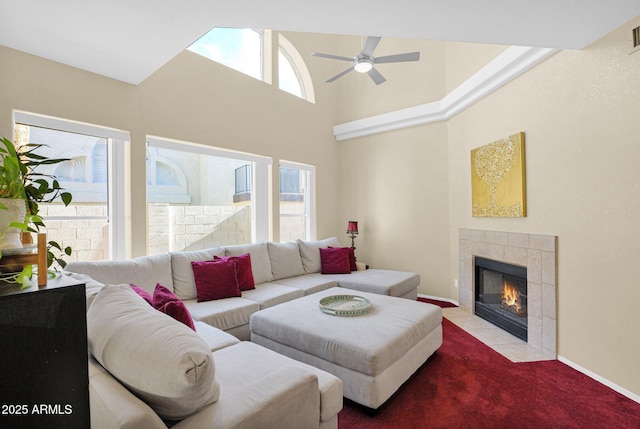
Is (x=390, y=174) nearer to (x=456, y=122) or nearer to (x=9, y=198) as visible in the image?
(x=456, y=122)

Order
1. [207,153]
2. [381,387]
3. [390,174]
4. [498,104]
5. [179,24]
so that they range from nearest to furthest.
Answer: [381,387]
[179,24]
[498,104]
[207,153]
[390,174]

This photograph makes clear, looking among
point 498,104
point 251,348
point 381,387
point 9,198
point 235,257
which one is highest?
point 498,104

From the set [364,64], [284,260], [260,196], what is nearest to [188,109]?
[260,196]

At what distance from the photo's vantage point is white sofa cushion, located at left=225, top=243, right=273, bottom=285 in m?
3.61

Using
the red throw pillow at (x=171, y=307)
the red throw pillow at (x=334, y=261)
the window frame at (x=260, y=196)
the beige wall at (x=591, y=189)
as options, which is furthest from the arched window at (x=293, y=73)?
the red throw pillow at (x=171, y=307)

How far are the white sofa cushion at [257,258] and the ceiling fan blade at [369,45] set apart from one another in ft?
8.25

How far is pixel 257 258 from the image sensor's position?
12.3 ft

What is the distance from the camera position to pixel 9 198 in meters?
1.00

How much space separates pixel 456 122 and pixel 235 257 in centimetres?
343

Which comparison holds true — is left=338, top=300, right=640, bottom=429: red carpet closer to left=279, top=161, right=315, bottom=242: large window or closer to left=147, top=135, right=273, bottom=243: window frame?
left=147, top=135, right=273, bottom=243: window frame

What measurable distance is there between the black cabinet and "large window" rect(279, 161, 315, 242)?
391 centimetres

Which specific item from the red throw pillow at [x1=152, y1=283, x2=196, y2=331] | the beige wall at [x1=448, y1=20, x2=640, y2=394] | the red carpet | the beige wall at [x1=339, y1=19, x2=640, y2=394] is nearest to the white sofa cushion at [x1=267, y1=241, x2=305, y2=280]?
the red carpet

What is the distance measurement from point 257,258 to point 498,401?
2.71 meters

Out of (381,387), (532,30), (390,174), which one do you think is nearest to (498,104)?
(532,30)
